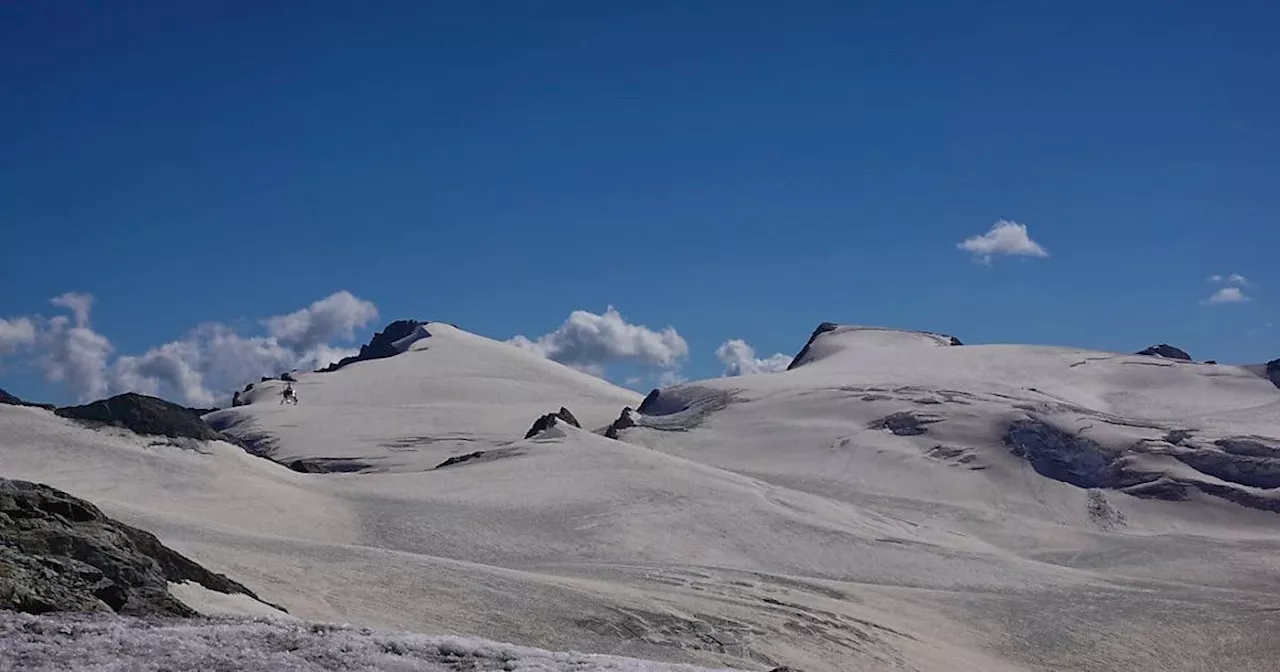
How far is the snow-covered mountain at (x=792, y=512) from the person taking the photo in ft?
104

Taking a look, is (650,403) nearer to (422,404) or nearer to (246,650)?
(422,404)

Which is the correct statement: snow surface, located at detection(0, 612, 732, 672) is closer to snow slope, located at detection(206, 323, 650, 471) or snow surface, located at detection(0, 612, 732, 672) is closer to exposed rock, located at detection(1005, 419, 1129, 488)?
exposed rock, located at detection(1005, 419, 1129, 488)

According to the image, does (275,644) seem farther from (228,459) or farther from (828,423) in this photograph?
(828,423)

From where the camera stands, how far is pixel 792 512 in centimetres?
5622

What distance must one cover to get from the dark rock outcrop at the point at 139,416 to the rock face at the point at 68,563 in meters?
33.7

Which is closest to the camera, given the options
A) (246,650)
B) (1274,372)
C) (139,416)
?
(246,650)

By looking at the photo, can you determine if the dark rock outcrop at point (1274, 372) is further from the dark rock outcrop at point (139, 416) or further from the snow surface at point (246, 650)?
the snow surface at point (246, 650)

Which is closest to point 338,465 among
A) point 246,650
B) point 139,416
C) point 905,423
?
point 139,416

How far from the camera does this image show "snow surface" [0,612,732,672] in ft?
45.1

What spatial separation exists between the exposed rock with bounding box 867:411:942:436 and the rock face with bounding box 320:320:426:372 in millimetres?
85584

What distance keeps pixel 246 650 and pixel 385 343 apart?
15780 cm

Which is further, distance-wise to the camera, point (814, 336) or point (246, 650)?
point (814, 336)

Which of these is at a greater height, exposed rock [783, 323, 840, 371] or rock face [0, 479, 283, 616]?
exposed rock [783, 323, 840, 371]

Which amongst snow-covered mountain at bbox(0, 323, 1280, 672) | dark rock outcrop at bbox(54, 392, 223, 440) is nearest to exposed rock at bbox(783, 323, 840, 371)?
snow-covered mountain at bbox(0, 323, 1280, 672)
